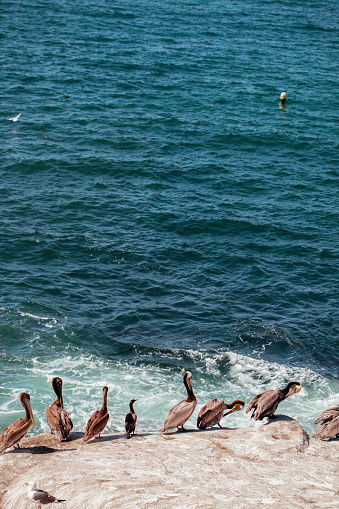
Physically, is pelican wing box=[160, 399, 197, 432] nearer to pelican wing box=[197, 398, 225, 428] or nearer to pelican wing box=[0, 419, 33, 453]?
pelican wing box=[197, 398, 225, 428]

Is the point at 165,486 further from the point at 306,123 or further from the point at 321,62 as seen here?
the point at 321,62

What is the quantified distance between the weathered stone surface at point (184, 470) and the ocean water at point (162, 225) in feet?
20.6

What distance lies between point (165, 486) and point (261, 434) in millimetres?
4150

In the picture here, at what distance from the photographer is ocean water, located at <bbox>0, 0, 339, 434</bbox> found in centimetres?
2734

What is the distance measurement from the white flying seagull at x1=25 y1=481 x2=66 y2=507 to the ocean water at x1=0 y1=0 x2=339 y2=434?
9.05m

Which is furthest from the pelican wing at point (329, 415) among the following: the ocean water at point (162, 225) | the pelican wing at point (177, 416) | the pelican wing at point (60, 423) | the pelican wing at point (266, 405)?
the pelican wing at point (60, 423)

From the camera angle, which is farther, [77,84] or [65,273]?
[77,84]

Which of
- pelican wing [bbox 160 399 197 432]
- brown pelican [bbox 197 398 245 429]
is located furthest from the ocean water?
pelican wing [bbox 160 399 197 432]

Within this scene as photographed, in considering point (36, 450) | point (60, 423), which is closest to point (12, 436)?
point (36, 450)

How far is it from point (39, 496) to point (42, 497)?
85 millimetres

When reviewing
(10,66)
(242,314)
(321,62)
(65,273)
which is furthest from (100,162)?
(321,62)

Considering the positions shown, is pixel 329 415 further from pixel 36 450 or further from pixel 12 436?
pixel 12 436

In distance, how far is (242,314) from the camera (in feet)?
104

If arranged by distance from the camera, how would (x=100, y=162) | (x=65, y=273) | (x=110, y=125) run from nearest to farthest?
(x=65, y=273), (x=100, y=162), (x=110, y=125)
